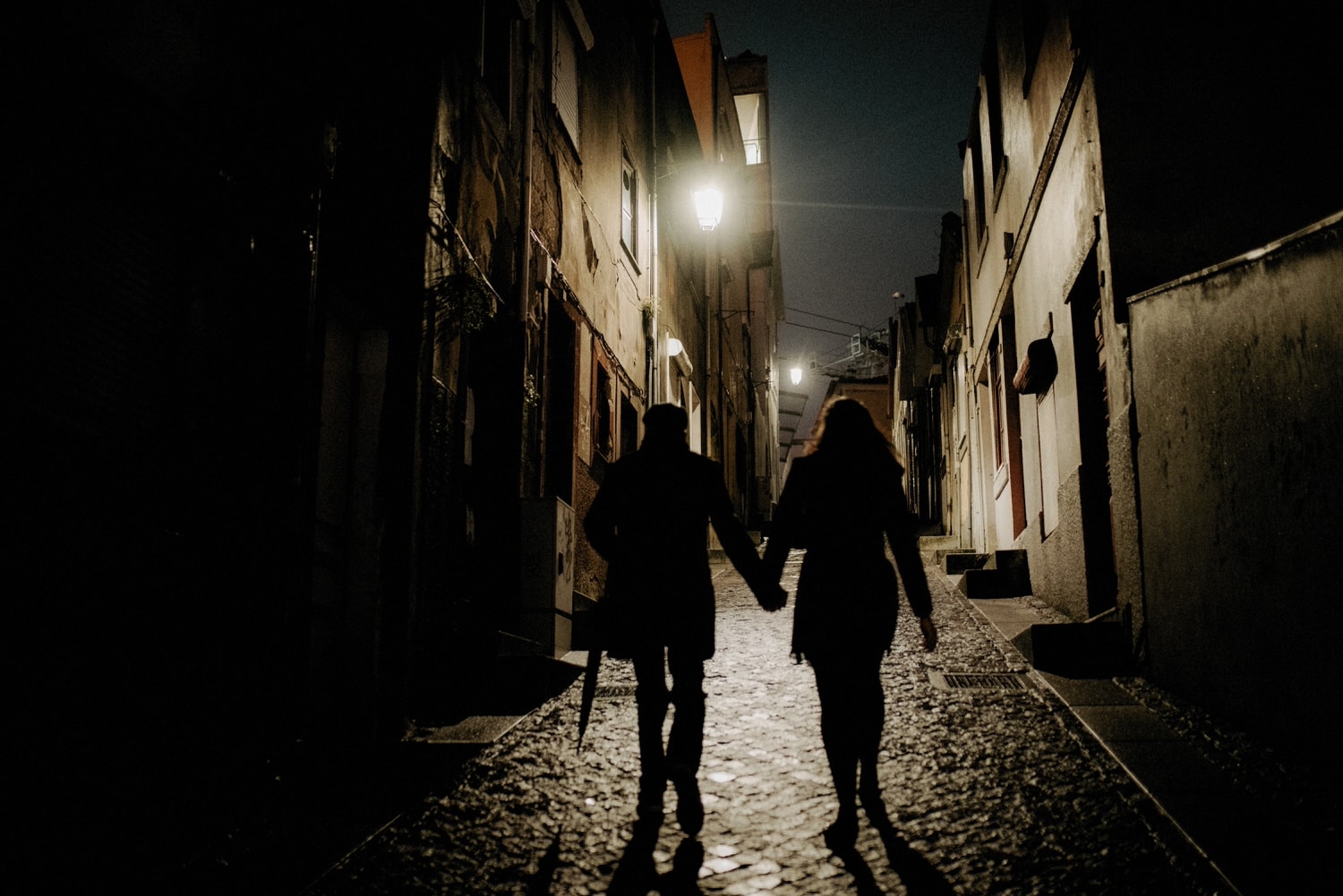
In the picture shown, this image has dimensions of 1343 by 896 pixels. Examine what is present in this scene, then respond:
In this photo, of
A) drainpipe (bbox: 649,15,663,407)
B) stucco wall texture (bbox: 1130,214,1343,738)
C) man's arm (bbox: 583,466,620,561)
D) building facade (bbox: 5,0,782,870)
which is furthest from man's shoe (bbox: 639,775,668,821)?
drainpipe (bbox: 649,15,663,407)

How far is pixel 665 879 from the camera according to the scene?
3146mm

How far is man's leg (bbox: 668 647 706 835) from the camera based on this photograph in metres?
3.67

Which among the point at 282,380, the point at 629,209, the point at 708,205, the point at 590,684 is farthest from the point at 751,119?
the point at 590,684

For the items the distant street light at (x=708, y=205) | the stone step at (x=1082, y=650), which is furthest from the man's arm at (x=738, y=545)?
the distant street light at (x=708, y=205)

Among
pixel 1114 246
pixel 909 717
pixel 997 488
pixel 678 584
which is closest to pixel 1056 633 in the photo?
pixel 909 717

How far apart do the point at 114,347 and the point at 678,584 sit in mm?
2463

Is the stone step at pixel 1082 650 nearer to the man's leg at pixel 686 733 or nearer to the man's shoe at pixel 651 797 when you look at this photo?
the man's leg at pixel 686 733

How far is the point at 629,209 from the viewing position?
13.9 meters

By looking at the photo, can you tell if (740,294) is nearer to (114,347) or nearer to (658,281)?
(658,281)

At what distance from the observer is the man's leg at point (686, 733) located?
12.0 feet

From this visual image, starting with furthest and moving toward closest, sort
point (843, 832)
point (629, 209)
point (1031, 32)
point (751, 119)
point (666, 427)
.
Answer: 1. point (751, 119)
2. point (629, 209)
3. point (1031, 32)
4. point (666, 427)
5. point (843, 832)

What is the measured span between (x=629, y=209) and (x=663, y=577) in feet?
35.0

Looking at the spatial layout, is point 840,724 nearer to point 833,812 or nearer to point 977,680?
point 833,812

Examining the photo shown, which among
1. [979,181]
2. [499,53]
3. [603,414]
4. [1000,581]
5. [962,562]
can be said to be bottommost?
[1000,581]
